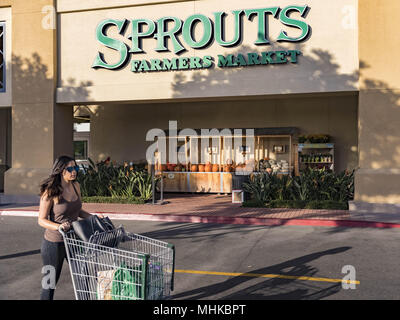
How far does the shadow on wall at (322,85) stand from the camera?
44.2 feet

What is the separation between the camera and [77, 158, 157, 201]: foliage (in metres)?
15.9

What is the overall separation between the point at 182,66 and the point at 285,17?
396cm

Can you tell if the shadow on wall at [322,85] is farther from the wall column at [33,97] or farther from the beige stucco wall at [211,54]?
the wall column at [33,97]

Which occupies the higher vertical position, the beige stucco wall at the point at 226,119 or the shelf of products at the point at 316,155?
the beige stucco wall at the point at 226,119

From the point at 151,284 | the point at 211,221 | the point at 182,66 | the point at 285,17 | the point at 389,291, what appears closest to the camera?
the point at 151,284

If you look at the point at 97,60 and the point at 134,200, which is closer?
the point at 134,200

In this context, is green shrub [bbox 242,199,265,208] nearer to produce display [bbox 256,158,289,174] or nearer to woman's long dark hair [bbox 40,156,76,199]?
produce display [bbox 256,158,289,174]

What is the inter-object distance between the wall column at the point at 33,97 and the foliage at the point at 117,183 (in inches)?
67.6

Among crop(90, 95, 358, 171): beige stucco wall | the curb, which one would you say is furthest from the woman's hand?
crop(90, 95, 358, 171): beige stucco wall

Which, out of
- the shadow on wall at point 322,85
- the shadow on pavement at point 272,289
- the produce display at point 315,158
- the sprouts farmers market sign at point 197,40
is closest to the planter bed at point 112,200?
the shadow on wall at point 322,85

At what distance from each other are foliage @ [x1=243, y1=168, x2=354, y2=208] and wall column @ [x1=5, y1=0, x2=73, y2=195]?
810cm

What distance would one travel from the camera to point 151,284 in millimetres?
4156
